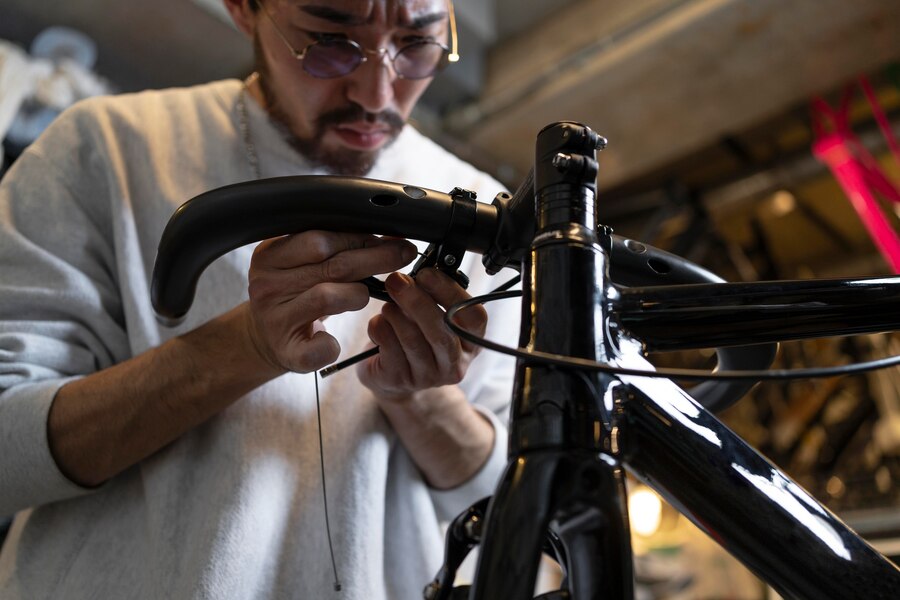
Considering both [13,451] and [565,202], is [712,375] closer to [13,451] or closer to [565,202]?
[565,202]

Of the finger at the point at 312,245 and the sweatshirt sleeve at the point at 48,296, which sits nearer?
the finger at the point at 312,245

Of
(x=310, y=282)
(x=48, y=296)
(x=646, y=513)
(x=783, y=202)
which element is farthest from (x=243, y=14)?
(x=783, y=202)

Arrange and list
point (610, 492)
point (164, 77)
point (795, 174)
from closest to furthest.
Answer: point (610, 492) → point (164, 77) → point (795, 174)

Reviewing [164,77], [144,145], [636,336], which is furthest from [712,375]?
[164,77]

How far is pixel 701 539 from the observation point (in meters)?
2.16

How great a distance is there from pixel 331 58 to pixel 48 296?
13.1 inches

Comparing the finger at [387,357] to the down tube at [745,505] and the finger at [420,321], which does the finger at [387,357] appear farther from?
the down tube at [745,505]

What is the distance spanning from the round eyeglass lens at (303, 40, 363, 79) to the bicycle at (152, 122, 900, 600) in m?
0.33

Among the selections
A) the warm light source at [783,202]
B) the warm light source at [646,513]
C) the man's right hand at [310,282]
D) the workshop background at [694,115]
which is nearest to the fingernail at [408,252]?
the man's right hand at [310,282]

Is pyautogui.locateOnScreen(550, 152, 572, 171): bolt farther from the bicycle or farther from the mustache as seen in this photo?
the mustache

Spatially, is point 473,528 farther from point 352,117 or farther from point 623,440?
point 352,117

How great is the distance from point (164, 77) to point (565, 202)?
5.84 ft

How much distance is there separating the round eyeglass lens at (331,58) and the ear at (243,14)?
0.45 feet

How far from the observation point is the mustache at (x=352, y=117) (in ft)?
2.38
